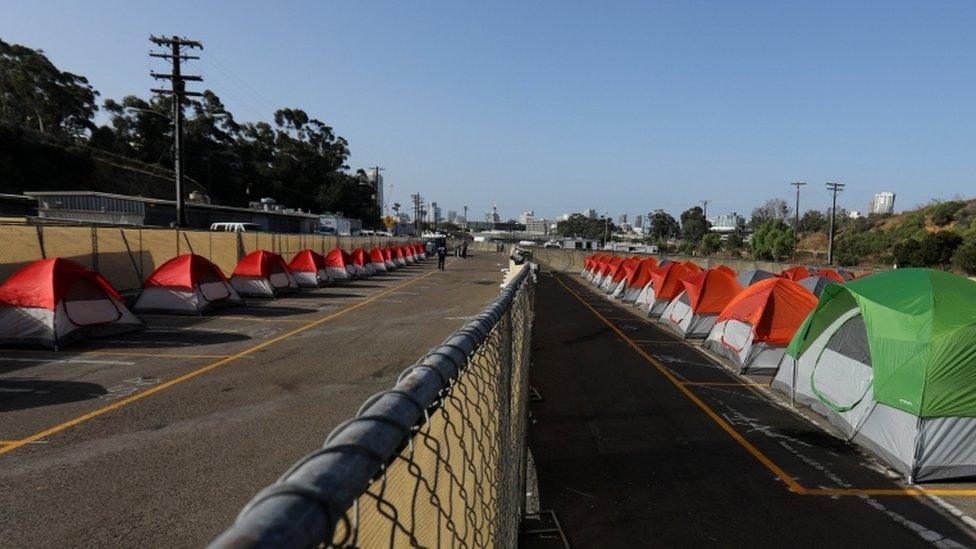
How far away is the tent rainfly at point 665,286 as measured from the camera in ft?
66.8

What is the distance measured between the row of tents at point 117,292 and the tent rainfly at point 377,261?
6487 mm

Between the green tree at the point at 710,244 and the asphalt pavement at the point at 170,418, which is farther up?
the green tree at the point at 710,244

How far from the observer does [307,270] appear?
25266mm

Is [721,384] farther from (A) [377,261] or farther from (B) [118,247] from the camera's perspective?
(A) [377,261]

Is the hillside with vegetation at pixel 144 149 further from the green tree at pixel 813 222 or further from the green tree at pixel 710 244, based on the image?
the green tree at pixel 813 222

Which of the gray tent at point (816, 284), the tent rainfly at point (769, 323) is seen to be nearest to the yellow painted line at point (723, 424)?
the tent rainfly at point (769, 323)

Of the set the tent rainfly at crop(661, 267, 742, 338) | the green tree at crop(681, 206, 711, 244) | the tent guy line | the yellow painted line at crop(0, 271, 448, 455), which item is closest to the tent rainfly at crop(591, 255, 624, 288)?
the tent rainfly at crop(661, 267, 742, 338)

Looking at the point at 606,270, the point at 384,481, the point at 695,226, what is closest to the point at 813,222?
the point at 695,226

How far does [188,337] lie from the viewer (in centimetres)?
1321

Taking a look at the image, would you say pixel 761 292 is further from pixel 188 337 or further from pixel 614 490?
pixel 188 337

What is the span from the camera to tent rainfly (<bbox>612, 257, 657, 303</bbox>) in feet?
86.2

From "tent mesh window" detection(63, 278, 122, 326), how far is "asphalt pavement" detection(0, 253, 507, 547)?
57 cm

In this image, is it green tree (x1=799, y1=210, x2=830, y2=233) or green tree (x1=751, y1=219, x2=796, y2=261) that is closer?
green tree (x1=751, y1=219, x2=796, y2=261)

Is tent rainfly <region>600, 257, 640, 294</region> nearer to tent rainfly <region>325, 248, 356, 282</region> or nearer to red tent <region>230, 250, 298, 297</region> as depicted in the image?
tent rainfly <region>325, 248, 356, 282</region>
